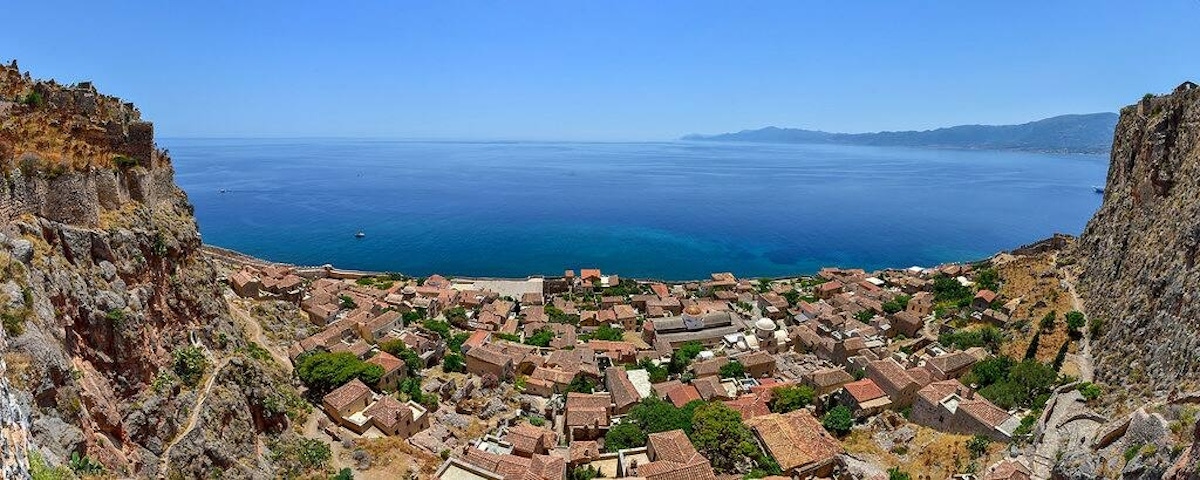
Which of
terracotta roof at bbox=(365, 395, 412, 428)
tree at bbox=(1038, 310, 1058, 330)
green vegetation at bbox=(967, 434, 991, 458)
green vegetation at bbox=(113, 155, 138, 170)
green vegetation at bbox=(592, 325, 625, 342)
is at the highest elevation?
green vegetation at bbox=(113, 155, 138, 170)

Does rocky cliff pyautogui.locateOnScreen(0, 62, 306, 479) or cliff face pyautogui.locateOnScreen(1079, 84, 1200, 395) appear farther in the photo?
cliff face pyautogui.locateOnScreen(1079, 84, 1200, 395)

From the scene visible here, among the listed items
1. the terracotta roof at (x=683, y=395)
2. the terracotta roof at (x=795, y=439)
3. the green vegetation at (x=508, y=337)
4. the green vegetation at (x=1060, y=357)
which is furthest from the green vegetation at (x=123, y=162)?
the green vegetation at (x=1060, y=357)

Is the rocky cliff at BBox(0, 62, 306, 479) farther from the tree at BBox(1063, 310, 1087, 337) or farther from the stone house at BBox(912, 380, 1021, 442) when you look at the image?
the tree at BBox(1063, 310, 1087, 337)

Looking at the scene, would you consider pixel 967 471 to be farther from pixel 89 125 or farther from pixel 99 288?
pixel 89 125

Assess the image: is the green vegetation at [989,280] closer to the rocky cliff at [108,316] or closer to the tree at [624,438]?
the tree at [624,438]

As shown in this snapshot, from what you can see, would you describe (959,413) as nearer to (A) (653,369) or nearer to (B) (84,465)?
(A) (653,369)

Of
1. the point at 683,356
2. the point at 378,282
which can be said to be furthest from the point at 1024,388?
the point at 378,282

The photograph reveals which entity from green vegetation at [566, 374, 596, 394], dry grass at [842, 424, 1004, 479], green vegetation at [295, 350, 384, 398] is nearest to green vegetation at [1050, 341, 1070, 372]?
dry grass at [842, 424, 1004, 479]

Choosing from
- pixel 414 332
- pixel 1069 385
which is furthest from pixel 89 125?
pixel 1069 385
